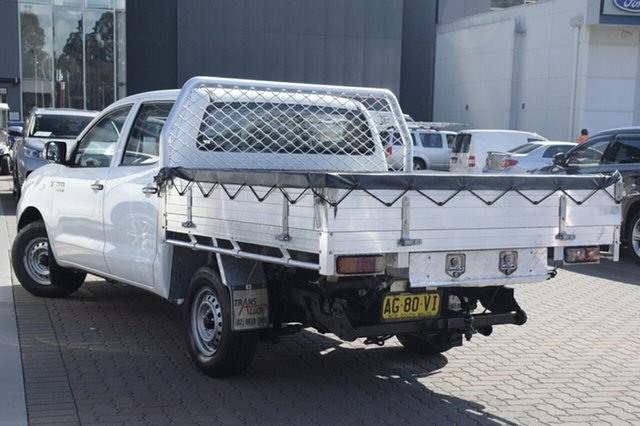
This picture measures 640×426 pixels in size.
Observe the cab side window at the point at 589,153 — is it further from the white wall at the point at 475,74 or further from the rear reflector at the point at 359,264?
the white wall at the point at 475,74

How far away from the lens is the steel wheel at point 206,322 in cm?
549

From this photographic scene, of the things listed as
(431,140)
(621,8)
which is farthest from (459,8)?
(431,140)

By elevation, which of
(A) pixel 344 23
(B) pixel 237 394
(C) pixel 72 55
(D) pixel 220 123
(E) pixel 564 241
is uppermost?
(A) pixel 344 23

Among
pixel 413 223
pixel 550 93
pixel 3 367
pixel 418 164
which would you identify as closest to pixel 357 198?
pixel 413 223

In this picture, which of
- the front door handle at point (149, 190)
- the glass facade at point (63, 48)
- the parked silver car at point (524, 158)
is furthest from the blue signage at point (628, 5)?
the front door handle at point (149, 190)

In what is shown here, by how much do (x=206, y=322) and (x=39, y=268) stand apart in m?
3.15

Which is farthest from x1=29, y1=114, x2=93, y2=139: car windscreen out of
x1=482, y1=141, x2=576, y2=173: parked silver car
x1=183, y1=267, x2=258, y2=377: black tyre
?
x1=183, y1=267, x2=258, y2=377: black tyre

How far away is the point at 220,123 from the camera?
6.23 meters

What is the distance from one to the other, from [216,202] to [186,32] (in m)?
32.0

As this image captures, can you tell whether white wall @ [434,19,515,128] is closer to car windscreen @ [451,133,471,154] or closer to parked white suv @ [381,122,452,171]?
parked white suv @ [381,122,452,171]

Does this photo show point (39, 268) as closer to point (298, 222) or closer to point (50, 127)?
point (298, 222)

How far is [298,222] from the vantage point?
4.44 metres

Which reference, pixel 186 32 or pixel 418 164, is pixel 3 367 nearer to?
pixel 418 164

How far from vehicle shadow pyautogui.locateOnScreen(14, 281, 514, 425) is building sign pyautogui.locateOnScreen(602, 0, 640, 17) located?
2722 centimetres
